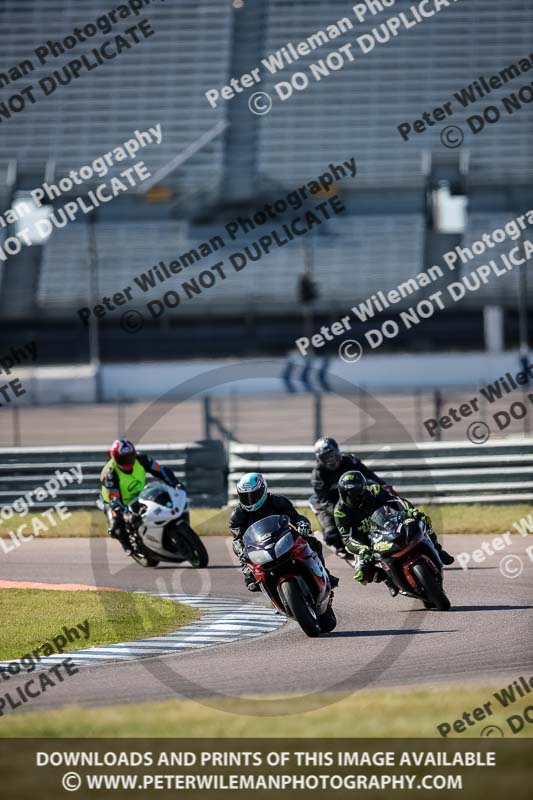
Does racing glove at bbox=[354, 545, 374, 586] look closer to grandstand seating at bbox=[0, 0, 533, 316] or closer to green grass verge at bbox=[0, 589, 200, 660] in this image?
green grass verge at bbox=[0, 589, 200, 660]

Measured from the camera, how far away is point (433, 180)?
59.1 m

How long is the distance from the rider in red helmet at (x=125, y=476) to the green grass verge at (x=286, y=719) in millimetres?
7391

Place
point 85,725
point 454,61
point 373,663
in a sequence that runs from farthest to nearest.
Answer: point 454,61 < point 373,663 < point 85,725

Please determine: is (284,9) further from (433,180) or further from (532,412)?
(532,412)

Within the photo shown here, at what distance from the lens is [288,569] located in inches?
411

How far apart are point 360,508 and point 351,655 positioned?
2.44m

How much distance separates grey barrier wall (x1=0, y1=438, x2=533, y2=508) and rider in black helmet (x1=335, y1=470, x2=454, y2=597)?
705 cm

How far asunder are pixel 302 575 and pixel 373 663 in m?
1.38

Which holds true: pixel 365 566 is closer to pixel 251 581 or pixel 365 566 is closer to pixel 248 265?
pixel 251 581

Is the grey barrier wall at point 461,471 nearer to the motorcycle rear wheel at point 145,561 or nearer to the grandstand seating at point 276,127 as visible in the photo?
Result: the motorcycle rear wheel at point 145,561

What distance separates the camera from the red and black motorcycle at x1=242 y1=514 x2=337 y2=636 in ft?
34.0

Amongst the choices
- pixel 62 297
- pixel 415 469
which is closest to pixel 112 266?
pixel 62 297
